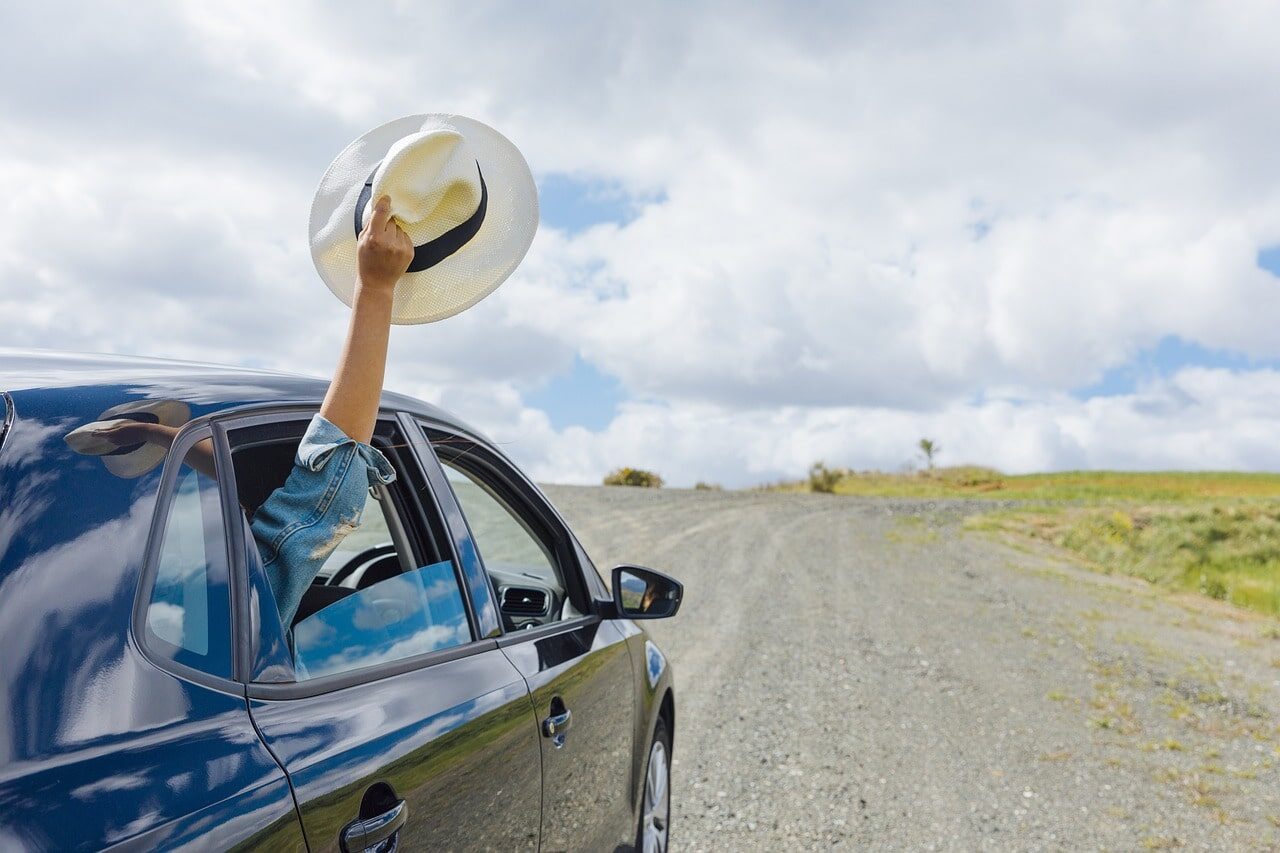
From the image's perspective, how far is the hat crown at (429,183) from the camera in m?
2.18

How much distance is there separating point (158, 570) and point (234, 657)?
18 cm

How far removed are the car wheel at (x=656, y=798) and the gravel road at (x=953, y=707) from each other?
978 mm

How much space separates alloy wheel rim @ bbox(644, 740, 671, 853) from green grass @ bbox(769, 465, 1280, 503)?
31.8 metres

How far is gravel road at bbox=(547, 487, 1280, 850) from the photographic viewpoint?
18.1 feet

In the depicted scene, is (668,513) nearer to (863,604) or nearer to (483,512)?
(863,604)

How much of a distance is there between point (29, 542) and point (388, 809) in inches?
28.7

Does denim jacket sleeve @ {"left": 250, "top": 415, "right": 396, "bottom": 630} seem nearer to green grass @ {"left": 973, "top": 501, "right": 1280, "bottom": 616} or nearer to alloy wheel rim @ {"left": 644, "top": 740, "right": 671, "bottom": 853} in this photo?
alloy wheel rim @ {"left": 644, "top": 740, "right": 671, "bottom": 853}

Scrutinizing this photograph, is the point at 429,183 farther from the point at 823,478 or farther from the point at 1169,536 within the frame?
the point at 823,478

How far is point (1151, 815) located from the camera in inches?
232

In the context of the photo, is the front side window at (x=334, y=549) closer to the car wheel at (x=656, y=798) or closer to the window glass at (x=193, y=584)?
the window glass at (x=193, y=584)

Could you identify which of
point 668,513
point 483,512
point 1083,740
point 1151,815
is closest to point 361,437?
point 483,512

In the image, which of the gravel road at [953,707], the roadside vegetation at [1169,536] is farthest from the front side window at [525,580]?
the roadside vegetation at [1169,536]

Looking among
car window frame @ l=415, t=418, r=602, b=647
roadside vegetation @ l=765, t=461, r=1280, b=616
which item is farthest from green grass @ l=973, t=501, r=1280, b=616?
car window frame @ l=415, t=418, r=602, b=647

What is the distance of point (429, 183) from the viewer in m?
2.26
